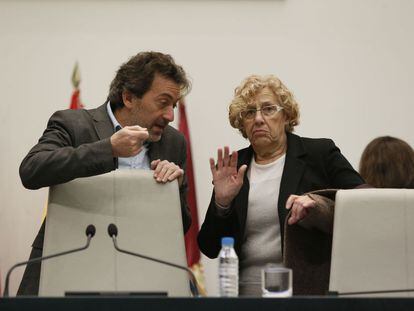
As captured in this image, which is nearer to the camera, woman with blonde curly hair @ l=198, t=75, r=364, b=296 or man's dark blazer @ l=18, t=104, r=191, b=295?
man's dark blazer @ l=18, t=104, r=191, b=295

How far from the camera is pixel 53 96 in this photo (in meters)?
5.23

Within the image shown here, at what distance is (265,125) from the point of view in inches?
136

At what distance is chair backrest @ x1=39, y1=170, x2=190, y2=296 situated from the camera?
2.94m

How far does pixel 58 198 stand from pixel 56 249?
19cm

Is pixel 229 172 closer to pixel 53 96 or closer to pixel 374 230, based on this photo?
pixel 374 230

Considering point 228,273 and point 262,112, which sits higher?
point 262,112

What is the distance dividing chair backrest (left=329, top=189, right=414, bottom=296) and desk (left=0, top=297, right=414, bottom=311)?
0.66 meters

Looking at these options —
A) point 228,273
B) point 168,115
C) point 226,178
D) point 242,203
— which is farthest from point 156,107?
point 228,273

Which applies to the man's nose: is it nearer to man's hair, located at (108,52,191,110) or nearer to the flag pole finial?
man's hair, located at (108,52,191,110)

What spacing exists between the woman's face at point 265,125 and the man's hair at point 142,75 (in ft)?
1.06

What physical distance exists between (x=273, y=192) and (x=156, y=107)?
2.01 ft

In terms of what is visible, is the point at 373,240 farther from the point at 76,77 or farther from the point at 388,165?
the point at 76,77

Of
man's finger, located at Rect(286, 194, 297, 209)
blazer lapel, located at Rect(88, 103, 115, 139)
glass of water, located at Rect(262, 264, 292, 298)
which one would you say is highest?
blazer lapel, located at Rect(88, 103, 115, 139)

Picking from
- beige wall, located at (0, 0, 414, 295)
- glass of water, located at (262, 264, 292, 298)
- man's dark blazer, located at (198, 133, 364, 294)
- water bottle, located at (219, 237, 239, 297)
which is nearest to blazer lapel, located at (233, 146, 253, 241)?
man's dark blazer, located at (198, 133, 364, 294)
